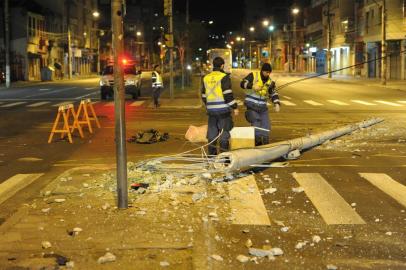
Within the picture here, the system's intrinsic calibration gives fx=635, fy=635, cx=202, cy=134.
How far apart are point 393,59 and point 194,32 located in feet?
83.2

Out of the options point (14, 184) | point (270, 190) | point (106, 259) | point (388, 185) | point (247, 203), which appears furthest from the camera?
point (14, 184)

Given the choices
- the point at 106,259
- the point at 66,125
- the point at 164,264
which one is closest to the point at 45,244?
the point at 106,259

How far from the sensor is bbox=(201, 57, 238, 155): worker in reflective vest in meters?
10.7

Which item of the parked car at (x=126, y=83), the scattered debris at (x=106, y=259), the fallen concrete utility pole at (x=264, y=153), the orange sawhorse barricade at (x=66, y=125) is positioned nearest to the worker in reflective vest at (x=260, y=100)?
the fallen concrete utility pole at (x=264, y=153)

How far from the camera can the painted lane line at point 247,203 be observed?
7.67 m

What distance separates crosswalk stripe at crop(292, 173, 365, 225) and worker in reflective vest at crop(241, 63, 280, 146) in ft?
6.43

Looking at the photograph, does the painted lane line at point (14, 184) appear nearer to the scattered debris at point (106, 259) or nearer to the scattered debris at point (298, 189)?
the scattered debris at point (106, 259)

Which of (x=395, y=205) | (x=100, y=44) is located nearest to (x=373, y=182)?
(x=395, y=205)

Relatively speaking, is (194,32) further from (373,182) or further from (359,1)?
(373,182)

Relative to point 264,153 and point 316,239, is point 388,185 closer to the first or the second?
point 264,153

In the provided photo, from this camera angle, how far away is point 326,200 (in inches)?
346

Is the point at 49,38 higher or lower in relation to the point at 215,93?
higher

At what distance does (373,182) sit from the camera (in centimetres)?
1015

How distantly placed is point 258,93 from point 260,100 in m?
0.16
